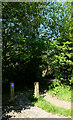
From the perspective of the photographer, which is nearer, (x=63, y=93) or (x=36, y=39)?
(x=63, y=93)

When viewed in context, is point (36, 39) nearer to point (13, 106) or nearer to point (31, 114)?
point (13, 106)

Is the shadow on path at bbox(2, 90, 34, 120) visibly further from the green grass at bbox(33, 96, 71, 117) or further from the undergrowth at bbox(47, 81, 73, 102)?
the undergrowth at bbox(47, 81, 73, 102)

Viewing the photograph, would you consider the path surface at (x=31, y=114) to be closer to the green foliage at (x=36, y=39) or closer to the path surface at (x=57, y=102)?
the path surface at (x=57, y=102)

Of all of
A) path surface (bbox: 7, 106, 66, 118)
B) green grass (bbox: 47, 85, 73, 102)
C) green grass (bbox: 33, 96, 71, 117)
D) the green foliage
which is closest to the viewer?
path surface (bbox: 7, 106, 66, 118)

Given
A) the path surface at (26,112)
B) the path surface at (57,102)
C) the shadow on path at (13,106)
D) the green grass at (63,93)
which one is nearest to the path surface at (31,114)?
the path surface at (26,112)

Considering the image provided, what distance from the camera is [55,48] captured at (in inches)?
257

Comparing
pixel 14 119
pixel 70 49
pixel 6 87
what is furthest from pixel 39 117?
pixel 70 49

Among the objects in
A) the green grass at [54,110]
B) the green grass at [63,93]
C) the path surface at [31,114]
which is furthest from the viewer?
the green grass at [63,93]

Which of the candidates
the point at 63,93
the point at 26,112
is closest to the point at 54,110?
the point at 26,112

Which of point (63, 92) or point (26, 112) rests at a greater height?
point (63, 92)

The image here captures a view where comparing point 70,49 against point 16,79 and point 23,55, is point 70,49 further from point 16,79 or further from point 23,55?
point 16,79

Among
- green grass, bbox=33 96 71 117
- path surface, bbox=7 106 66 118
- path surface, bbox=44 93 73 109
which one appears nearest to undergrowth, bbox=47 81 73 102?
path surface, bbox=44 93 73 109

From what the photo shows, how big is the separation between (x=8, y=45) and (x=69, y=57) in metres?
3.25

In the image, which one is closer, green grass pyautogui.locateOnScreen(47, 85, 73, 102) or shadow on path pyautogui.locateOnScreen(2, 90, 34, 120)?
shadow on path pyautogui.locateOnScreen(2, 90, 34, 120)
